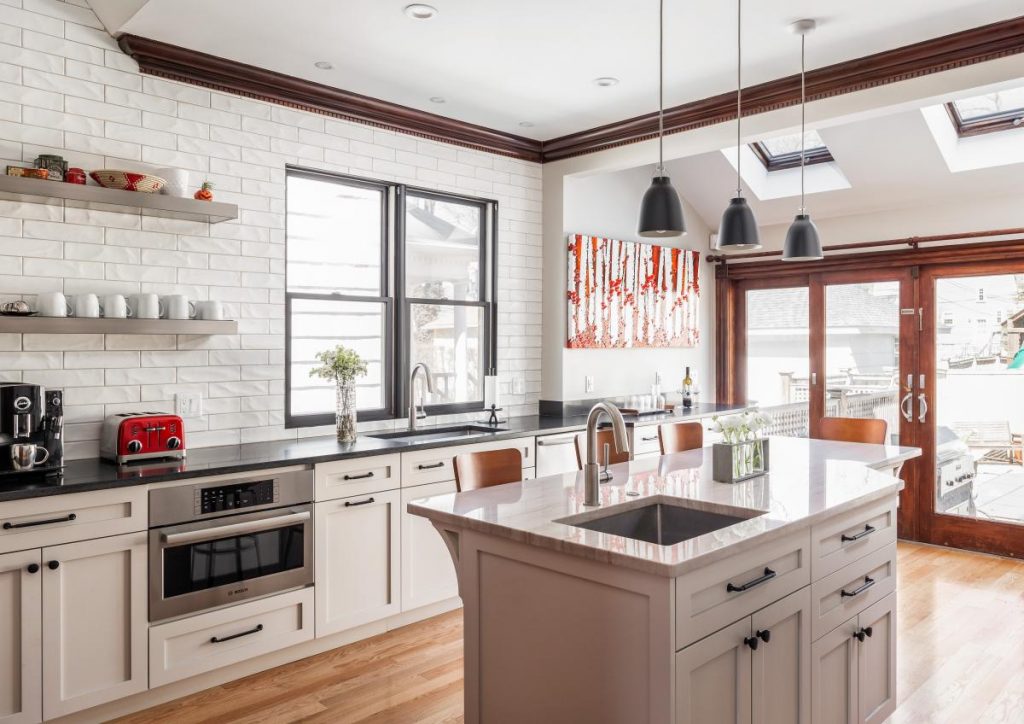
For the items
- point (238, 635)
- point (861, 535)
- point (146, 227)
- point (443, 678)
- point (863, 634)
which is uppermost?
point (146, 227)

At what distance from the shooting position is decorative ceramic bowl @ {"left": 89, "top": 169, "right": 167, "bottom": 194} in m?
3.25

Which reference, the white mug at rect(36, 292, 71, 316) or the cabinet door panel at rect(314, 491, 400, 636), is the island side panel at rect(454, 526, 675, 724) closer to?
the cabinet door panel at rect(314, 491, 400, 636)

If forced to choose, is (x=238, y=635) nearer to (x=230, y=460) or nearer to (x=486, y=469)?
(x=230, y=460)

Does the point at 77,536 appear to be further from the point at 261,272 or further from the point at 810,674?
the point at 810,674

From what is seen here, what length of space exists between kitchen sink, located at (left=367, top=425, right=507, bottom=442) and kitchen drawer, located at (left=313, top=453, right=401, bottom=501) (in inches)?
12.9

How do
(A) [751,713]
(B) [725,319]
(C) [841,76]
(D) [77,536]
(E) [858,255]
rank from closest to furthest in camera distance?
(A) [751,713] → (D) [77,536] → (C) [841,76] → (E) [858,255] → (B) [725,319]

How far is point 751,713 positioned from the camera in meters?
2.12

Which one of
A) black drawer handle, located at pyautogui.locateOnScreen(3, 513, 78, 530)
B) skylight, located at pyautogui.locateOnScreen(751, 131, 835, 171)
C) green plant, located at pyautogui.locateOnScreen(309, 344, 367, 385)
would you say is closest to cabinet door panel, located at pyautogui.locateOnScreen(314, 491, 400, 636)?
green plant, located at pyautogui.locateOnScreen(309, 344, 367, 385)

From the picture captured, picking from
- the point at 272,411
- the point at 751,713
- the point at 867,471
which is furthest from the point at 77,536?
the point at 867,471

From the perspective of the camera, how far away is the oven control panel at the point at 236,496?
313cm

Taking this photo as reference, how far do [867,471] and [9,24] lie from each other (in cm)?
404

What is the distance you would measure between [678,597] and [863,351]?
4.76 m

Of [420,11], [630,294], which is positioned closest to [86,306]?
[420,11]

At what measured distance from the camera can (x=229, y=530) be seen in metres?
3.17
